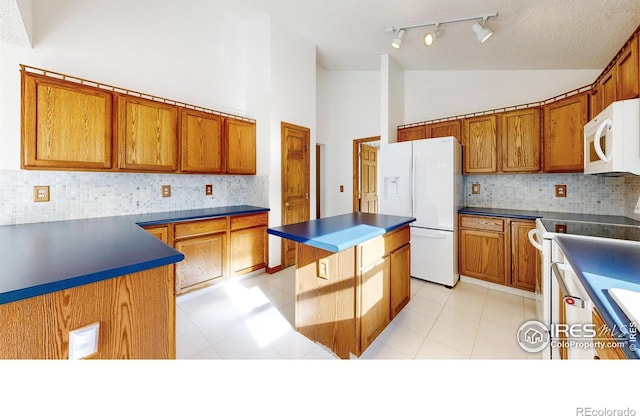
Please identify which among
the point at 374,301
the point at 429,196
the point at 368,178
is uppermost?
the point at 368,178

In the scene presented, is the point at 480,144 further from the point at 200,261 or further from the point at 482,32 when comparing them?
the point at 200,261

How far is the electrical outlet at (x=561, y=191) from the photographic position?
107 inches

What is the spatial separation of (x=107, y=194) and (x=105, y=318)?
6.74 feet

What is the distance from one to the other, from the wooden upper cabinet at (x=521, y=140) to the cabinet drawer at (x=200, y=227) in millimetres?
3342

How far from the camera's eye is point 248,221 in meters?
3.00

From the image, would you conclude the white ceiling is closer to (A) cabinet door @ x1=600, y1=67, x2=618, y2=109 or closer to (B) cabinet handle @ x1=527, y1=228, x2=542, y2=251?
(A) cabinet door @ x1=600, y1=67, x2=618, y2=109

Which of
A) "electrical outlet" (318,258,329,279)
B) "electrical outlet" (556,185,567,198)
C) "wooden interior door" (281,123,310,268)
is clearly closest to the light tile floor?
"electrical outlet" (318,258,329,279)

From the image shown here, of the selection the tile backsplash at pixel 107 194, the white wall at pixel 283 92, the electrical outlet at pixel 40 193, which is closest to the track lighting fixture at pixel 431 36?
the white wall at pixel 283 92

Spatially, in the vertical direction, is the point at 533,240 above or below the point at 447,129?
below

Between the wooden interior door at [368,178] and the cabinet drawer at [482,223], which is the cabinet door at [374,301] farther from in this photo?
the wooden interior door at [368,178]

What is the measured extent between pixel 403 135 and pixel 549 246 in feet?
7.96

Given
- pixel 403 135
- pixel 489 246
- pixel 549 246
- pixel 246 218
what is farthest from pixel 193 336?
pixel 403 135

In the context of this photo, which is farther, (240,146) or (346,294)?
(240,146)

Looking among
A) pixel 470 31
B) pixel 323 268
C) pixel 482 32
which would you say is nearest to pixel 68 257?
pixel 323 268
